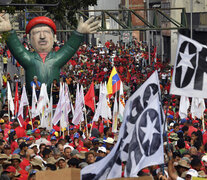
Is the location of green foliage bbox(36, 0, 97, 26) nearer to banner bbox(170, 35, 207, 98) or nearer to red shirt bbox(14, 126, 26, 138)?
red shirt bbox(14, 126, 26, 138)

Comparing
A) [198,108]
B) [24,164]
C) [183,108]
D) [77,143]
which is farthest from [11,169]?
[183,108]

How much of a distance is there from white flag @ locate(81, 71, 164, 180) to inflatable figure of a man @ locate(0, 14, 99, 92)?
12.7 m

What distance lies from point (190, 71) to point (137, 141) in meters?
1.44

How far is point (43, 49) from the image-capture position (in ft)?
69.8

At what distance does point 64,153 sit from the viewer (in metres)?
12.1

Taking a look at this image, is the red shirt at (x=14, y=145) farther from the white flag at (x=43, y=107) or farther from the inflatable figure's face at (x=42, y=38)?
the inflatable figure's face at (x=42, y=38)

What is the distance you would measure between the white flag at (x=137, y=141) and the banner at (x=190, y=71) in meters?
0.63

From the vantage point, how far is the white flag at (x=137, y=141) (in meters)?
8.13

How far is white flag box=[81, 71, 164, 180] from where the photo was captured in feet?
26.7

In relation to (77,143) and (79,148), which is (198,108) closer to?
(77,143)

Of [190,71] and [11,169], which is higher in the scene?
[190,71]

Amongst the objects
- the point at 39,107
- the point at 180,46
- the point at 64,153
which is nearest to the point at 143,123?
the point at 180,46

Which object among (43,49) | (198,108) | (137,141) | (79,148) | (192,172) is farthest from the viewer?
(43,49)

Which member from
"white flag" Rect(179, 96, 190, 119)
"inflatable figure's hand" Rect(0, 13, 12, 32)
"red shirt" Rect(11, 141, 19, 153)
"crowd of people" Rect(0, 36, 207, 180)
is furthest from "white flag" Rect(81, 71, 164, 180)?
"inflatable figure's hand" Rect(0, 13, 12, 32)
